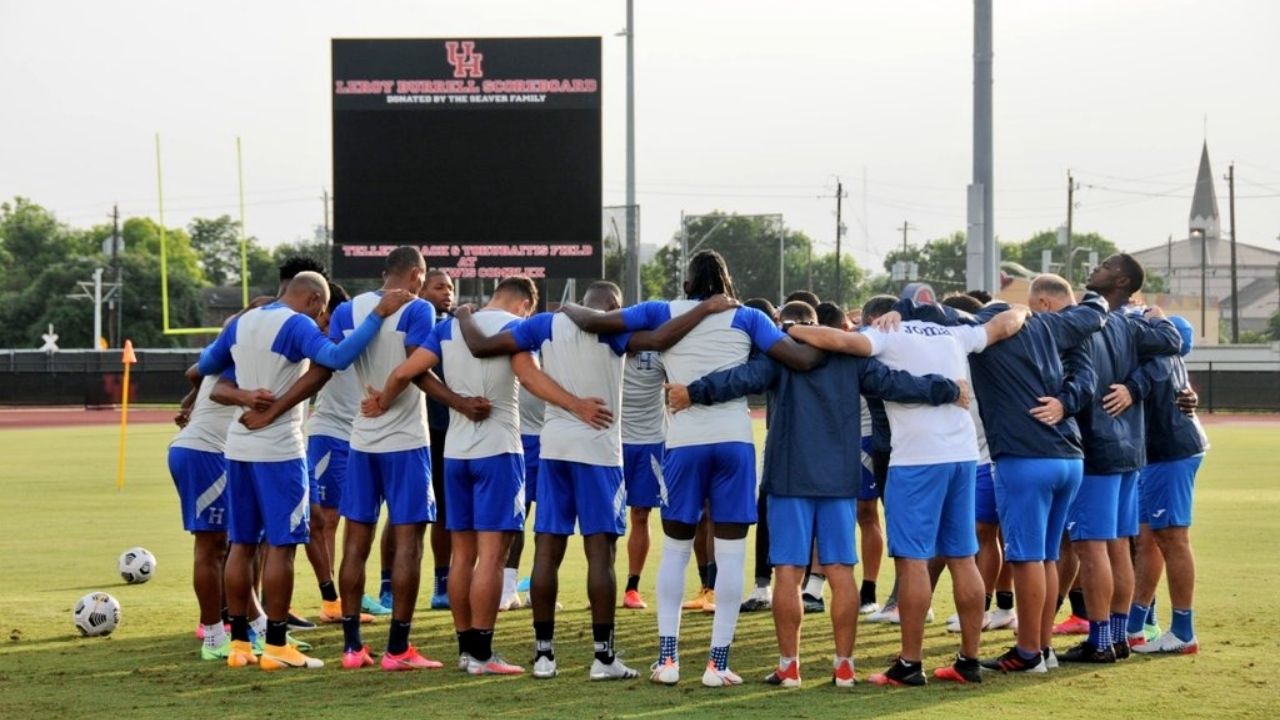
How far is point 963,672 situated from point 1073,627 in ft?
7.18

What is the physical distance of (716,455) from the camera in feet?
29.5

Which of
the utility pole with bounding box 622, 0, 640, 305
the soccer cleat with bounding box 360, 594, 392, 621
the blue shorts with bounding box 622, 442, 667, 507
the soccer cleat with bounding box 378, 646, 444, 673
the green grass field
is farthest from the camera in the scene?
the utility pole with bounding box 622, 0, 640, 305

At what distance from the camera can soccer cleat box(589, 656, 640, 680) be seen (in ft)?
30.0

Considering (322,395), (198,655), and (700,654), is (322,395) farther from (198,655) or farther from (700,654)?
(700,654)

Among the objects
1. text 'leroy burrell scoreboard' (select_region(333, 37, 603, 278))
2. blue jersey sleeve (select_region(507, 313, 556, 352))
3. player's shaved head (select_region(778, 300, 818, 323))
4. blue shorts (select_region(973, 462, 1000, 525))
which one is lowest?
blue shorts (select_region(973, 462, 1000, 525))

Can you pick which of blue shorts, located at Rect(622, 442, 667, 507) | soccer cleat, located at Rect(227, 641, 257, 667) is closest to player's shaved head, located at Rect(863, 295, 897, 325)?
blue shorts, located at Rect(622, 442, 667, 507)

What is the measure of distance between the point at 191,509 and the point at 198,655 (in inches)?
35.6

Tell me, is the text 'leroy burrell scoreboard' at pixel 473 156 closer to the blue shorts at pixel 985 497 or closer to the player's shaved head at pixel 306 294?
the blue shorts at pixel 985 497

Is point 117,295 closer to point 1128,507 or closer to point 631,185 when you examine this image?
point 631,185

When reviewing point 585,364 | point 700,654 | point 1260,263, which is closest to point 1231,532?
point 700,654

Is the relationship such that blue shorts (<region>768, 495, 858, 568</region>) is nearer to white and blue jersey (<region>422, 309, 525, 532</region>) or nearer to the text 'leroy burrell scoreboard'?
white and blue jersey (<region>422, 309, 525, 532</region>)

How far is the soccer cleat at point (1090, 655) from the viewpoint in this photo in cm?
968

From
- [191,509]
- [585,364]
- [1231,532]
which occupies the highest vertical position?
[585,364]

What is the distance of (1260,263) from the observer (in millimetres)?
172375
